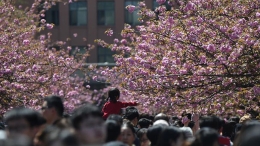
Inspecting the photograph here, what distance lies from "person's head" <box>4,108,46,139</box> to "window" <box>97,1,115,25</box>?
42.6 m

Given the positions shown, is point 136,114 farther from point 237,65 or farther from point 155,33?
point 155,33

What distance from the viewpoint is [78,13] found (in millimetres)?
50062

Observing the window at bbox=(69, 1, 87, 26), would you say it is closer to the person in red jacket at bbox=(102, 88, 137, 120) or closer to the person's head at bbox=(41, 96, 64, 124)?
the person in red jacket at bbox=(102, 88, 137, 120)

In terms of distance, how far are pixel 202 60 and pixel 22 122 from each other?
29.0 feet

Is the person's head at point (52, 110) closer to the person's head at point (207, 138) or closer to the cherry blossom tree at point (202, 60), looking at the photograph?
the person's head at point (207, 138)

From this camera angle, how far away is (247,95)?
623 inches

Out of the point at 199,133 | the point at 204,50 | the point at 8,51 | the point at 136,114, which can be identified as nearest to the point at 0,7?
the point at 8,51

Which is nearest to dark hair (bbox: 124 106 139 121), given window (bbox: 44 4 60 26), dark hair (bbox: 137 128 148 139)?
dark hair (bbox: 137 128 148 139)

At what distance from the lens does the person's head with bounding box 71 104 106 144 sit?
20.1ft

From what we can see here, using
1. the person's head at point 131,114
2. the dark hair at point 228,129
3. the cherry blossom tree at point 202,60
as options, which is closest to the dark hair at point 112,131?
the person's head at point 131,114

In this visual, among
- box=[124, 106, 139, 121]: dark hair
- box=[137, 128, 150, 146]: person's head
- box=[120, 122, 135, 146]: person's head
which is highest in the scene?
box=[120, 122, 135, 146]: person's head

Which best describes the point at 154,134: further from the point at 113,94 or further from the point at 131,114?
the point at 113,94

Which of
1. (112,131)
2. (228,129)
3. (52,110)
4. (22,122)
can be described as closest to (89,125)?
(22,122)

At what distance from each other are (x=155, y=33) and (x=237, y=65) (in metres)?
2.16
